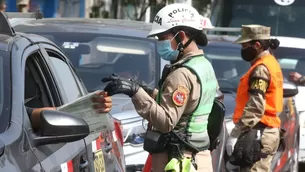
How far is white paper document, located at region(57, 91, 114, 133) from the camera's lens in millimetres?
4891

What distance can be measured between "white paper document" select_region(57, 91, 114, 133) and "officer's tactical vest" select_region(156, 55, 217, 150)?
0.40 meters

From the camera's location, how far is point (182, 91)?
546 cm

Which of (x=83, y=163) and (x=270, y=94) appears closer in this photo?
(x=83, y=163)

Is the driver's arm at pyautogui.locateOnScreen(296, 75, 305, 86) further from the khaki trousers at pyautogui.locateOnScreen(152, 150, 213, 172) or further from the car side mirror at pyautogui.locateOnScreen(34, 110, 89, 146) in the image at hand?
the car side mirror at pyautogui.locateOnScreen(34, 110, 89, 146)

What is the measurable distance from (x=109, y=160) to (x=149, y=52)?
3.39 metres

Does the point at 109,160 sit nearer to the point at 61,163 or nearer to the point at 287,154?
the point at 61,163

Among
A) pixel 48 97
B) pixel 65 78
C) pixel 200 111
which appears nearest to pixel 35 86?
pixel 48 97

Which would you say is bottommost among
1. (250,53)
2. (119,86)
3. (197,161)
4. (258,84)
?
(197,161)

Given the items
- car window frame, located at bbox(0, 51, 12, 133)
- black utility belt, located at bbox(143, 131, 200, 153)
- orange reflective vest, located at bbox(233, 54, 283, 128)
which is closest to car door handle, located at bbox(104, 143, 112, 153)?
black utility belt, located at bbox(143, 131, 200, 153)

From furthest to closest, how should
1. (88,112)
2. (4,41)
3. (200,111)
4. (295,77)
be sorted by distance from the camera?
(295,77)
(200,111)
(88,112)
(4,41)

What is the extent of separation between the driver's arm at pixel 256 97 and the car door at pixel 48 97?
2844 millimetres

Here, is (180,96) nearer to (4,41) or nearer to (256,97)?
(4,41)

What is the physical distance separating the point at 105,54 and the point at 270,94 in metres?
1.93

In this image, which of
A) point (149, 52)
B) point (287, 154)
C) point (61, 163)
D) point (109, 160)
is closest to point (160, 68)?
point (149, 52)
